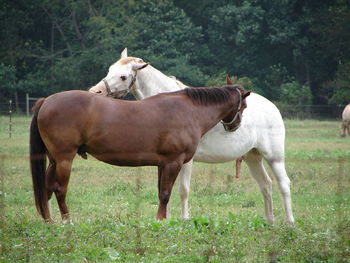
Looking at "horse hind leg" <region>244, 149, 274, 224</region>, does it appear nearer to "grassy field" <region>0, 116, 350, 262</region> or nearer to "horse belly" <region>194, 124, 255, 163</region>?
"grassy field" <region>0, 116, 350, 262</region>

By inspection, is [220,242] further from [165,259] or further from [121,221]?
[121,221]

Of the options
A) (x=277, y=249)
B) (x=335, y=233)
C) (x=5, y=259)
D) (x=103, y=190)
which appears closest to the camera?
(x=5, y=259)

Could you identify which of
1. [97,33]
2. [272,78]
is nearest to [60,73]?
[97,33]

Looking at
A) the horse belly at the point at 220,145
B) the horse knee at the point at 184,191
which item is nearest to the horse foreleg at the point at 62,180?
the horse knee at the point at 184,191

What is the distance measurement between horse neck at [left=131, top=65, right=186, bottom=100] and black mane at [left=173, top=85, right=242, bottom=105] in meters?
0.74

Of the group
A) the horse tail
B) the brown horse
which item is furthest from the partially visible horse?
the horse tail

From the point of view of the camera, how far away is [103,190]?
959 cm

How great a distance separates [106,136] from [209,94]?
1439mm

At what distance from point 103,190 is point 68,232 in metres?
3.85

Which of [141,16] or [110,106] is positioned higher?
[141,16]

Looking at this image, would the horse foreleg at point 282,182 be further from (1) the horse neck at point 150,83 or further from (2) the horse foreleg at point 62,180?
(2) the horse foreleg at point 62,180

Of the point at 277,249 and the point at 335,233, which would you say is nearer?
the point at 277,249

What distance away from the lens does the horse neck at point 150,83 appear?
7.93m

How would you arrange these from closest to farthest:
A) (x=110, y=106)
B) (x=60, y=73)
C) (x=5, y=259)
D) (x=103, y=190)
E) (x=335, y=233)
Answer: (x=5, y=259) < (x=335, y=233) < (x=110, y=106) < (x=103, y=190) < (x=60, y=73)
